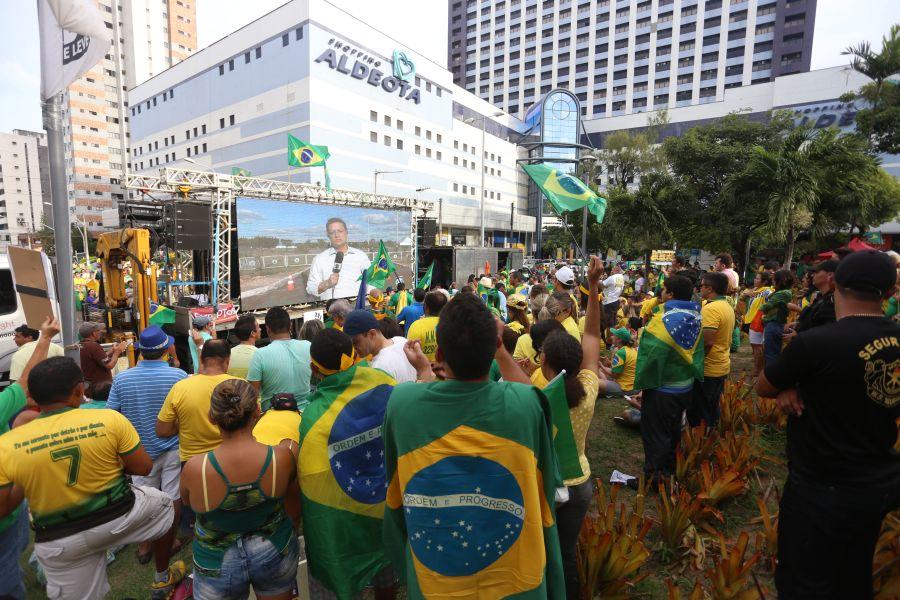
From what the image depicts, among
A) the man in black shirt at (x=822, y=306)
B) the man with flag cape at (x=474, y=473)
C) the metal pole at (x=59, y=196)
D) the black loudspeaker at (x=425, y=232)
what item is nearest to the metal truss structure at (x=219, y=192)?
the black loudspeaker at (x=425, y=232)

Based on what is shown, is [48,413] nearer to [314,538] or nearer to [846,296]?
[314,538]

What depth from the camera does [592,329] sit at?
9.11ft

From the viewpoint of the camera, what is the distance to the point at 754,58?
205 feet

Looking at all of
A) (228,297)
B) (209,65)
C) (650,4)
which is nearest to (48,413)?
(228,297)

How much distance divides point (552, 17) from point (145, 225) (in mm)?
85402

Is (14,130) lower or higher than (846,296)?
higher

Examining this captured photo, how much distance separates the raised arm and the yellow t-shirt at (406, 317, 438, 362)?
2.15m

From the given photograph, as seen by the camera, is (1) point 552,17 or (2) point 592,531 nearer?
(2) point 592,531

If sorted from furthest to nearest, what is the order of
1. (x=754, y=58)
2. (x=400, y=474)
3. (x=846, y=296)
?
Answer: (x=754, y=58), (x=846, y=296), (x=400, y=474)

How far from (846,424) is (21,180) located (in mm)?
120209

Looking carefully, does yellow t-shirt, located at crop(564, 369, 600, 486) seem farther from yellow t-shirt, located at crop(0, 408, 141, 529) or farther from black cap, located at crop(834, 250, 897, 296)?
yellow t-shirt, located at crop(0, 408, 141, 529)

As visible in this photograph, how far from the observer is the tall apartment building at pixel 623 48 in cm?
6144

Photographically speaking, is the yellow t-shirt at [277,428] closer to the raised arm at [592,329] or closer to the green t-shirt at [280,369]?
the green t-shirt at [280,369]

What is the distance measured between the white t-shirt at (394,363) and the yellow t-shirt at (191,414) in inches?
44.3
